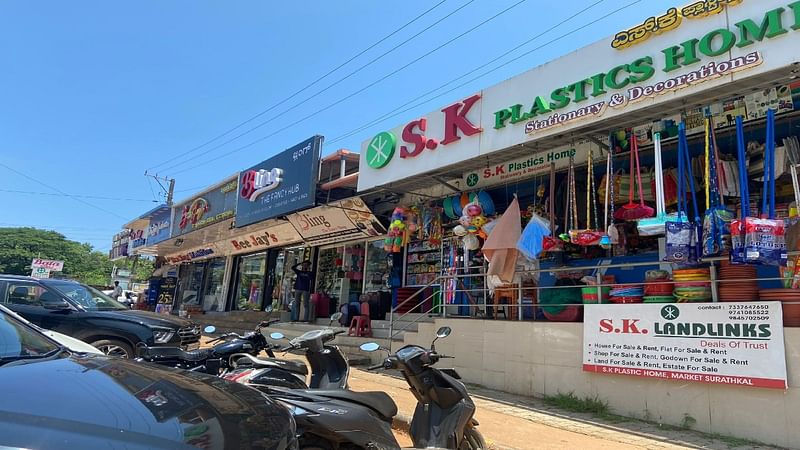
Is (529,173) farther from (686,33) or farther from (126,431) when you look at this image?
(126,431)

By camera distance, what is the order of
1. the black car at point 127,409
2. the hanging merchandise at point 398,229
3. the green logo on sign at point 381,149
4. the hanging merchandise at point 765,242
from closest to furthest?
the black car at point 127,409 < the hanging merchandise at point 765,242 < the green logo on sign at point 381,149 < the hanging merchandise at point 398,229

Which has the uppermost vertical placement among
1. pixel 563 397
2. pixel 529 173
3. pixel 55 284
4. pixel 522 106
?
pixel 522 106

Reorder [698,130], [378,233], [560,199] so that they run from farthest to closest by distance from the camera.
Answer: [378,233] → [560,199] → [698,130]

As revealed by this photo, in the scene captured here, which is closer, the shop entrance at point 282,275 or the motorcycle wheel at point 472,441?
the motorcycle wheel at point 472,441

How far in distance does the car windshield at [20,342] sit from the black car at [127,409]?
316 mm

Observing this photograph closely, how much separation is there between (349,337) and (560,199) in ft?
18.4

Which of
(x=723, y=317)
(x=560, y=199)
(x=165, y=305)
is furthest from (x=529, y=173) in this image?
(x=165, y=305)

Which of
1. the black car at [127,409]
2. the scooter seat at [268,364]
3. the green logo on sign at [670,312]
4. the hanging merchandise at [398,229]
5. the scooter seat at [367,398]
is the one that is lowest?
the scooter seat at [367,398]

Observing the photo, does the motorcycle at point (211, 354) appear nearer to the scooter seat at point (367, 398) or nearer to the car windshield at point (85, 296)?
the scooter seat at point (367, 398)

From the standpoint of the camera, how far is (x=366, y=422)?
3494 millimetres

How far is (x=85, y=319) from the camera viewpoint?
25.0ft

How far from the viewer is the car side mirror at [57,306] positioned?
7.67 metres

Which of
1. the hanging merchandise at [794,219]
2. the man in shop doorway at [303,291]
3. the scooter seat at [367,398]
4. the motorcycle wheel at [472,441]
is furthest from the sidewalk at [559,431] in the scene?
the man in shop doorway at [303,291]

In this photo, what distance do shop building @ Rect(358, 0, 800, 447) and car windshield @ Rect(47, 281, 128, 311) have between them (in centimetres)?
537
